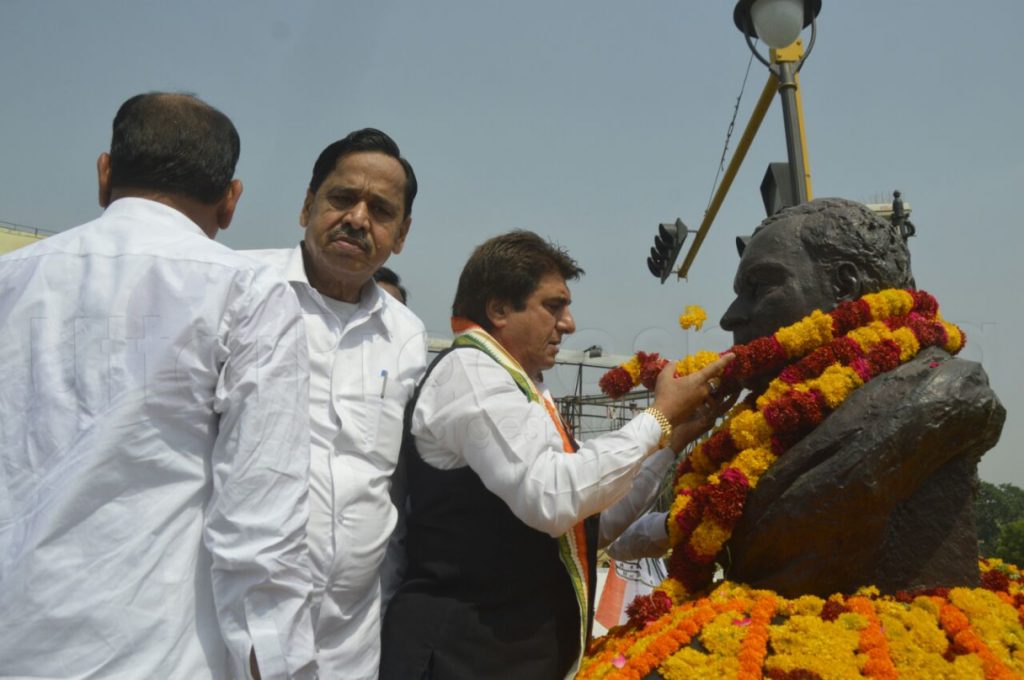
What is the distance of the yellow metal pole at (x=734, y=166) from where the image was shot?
7617 mm

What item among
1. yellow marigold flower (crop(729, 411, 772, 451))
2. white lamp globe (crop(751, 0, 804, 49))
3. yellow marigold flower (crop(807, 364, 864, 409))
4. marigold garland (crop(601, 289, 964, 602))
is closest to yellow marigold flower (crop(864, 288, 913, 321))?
marigold garland (crop(601, 289, 964, 602))

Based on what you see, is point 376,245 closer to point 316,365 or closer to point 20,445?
point 316,365

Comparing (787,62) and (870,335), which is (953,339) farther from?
(787,62)

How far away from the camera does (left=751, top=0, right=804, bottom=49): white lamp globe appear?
6379 millimetres

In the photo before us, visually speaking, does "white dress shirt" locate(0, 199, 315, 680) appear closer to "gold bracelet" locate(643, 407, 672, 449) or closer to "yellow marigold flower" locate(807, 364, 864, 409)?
"gold bracelet" locate(643, 407, 672, 449)

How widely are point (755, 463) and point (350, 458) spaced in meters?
1.46

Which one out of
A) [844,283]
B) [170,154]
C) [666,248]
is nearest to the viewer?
[170,154]

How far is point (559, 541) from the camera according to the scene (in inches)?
102

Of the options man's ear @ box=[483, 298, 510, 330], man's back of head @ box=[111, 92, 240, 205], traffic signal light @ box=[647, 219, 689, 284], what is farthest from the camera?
traffic signal light @ box=[647, 219, 689, 284]

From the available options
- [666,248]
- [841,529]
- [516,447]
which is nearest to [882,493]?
[841,529]

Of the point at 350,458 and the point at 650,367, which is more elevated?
the point at 650,367

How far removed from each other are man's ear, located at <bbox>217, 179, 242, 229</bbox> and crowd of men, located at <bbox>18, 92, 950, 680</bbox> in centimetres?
2

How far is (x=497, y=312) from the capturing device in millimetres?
2998

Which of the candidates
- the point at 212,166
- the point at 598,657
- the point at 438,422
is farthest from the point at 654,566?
the point at 212,166
